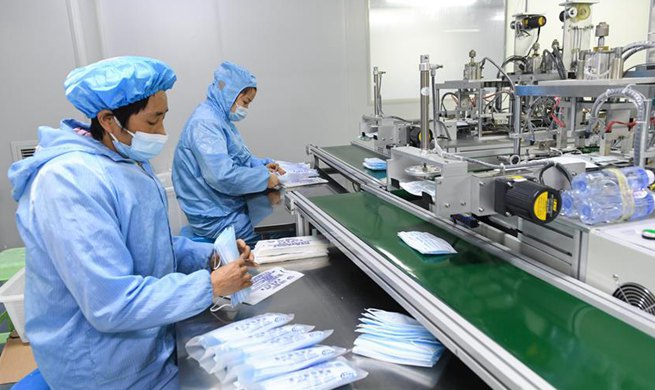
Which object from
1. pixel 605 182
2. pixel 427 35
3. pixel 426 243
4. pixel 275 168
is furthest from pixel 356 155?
pixel 427 35

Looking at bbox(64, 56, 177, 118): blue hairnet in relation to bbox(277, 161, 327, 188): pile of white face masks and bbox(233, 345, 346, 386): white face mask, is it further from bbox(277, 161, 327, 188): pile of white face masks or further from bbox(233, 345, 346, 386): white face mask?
bbox(277, 161, 327, 188): pile of white face masks

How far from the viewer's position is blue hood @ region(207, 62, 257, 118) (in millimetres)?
2672

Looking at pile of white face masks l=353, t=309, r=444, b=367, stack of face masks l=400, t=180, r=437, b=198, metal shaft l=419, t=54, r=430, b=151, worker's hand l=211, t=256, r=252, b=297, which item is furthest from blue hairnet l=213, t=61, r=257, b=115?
pile of white face masks l=353, t=309, r=444, b=367

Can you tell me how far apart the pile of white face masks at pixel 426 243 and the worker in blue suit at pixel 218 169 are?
125cm

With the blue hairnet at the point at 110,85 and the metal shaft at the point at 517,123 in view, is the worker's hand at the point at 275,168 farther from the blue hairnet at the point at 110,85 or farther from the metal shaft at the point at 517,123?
the blue hairnet at the point at 110,85

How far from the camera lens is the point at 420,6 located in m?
4.55

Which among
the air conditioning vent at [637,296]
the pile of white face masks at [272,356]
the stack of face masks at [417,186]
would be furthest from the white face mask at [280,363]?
the stack of face masks at [417,186]

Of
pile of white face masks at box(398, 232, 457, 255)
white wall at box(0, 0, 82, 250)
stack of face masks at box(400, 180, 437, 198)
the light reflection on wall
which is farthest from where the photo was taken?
the light reflection on wall

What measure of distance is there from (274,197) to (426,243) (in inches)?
56.9

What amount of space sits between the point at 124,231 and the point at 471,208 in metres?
0.96

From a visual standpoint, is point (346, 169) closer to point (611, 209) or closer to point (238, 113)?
point (238, 113)

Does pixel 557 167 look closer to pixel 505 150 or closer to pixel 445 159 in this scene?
pixel 445 159

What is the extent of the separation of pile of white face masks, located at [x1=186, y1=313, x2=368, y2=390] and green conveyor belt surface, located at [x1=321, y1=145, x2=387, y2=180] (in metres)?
1.34

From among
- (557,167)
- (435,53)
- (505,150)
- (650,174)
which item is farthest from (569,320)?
(435,53)
